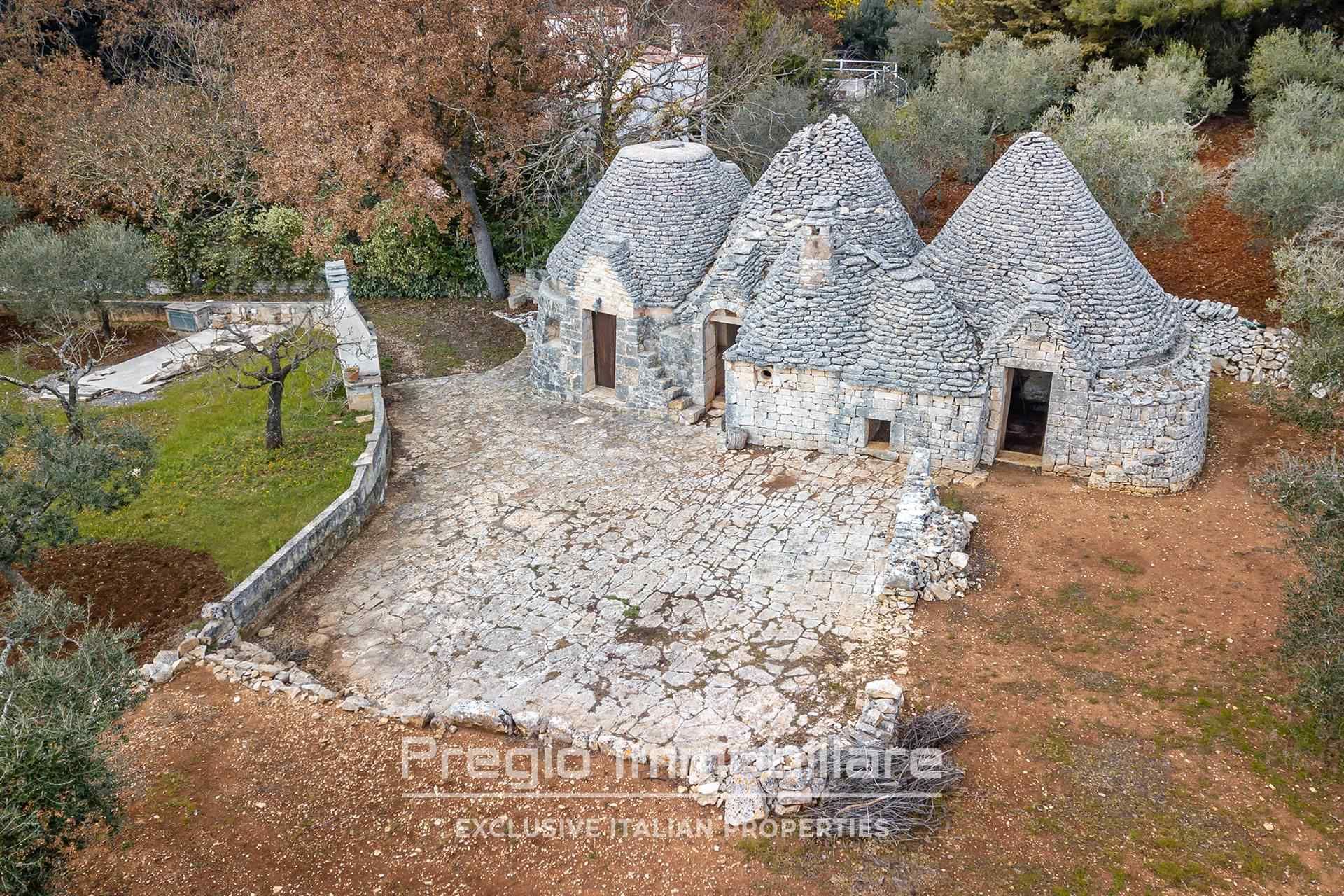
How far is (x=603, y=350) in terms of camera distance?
65.2 feet

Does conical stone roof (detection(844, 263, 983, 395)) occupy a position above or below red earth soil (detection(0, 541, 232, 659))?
above

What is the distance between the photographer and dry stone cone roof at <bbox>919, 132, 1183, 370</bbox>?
51.8 ft

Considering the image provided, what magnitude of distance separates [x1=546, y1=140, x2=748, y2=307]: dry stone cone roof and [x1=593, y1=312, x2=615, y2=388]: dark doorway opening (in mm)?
977

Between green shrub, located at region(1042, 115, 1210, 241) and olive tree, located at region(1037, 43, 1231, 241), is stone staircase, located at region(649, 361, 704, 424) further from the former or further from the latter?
olive tree, located at region(1037, 43, 1231, 241)

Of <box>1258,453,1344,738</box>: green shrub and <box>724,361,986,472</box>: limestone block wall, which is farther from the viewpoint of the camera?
<box>724,361,986,472</box>: limestone block wall

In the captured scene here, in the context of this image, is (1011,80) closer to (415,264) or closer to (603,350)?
(603,350)

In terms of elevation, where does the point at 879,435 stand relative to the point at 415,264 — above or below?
below

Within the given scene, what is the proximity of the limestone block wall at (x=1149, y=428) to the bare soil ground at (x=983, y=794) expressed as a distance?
2346 mm

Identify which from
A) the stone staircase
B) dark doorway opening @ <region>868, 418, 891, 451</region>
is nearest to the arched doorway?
the stone staircase

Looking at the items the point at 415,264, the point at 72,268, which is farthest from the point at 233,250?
the point at 415,264

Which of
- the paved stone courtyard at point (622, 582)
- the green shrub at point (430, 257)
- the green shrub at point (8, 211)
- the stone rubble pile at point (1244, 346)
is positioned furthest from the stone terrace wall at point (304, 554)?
the stone rubble pile at point (1244, 346)

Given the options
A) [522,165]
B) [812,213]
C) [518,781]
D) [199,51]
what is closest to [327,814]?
[518,781]

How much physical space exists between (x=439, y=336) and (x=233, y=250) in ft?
22.9

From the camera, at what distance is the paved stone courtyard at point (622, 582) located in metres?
12.1
